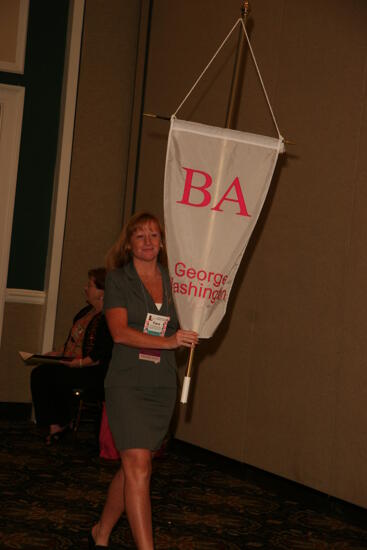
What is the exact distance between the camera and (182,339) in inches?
124

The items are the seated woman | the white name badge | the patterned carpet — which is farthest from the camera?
the seated woman

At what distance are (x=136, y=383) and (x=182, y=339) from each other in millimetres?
249

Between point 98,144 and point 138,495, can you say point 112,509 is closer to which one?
point 138,495

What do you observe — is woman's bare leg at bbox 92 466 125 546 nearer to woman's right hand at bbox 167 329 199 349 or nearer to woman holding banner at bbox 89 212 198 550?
woman holding banner at bbox 89 212 198 550

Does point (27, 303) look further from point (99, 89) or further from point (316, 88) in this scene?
point (316, 88)

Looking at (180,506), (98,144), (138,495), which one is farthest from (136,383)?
(98,144)

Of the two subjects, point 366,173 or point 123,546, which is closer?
point 123,546

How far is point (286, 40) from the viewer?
205 inches

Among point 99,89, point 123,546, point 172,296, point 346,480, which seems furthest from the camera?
point 99,89

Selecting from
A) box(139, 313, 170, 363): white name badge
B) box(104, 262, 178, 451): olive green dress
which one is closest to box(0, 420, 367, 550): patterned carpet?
box(104, 262, 178, 451): olive green dress

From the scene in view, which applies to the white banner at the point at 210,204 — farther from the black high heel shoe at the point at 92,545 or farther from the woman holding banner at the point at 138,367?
the black high heel shoe at the point at 92,545

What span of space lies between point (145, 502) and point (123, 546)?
0.64m

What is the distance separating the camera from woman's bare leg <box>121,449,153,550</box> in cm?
306

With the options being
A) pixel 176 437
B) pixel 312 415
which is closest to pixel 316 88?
pixel 312 415
